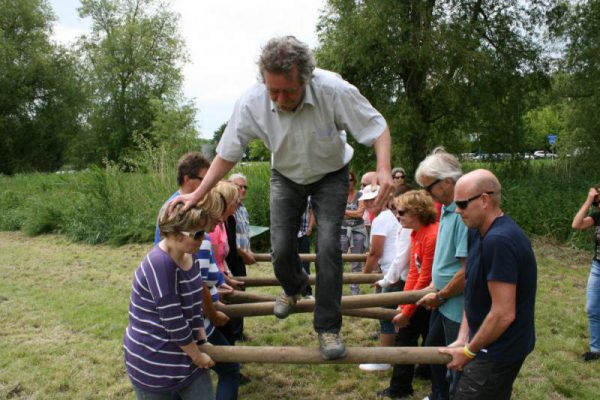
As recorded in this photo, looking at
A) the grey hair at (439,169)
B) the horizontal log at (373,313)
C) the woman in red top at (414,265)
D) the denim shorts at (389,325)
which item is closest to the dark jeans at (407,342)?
the woman in red top at (414,265)

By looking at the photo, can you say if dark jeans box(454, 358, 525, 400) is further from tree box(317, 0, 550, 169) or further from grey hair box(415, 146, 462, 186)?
tree box(317, 0, 550, 169)

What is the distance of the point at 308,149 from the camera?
112 inches

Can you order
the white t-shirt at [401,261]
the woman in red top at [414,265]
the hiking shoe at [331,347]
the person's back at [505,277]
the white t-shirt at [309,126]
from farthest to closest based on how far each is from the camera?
1. the white t-shirt at [401,261]
2. the woman in red top at [414,265]
3. the hiking shoe at [331,347]
4. the white t-shirt at [309,126]
5. the person's back at [505,277]

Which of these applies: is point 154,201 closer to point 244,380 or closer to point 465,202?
point 244,380

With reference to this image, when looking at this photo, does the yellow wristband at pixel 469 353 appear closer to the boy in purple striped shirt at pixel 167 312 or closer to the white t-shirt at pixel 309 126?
the white t-shirt at pixel 309 126

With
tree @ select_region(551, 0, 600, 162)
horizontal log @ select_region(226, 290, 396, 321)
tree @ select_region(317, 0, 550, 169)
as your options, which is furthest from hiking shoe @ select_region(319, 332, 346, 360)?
tree @ select_region(551, 0, 600, 162)

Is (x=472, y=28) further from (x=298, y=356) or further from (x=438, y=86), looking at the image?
(x=298, y=356)

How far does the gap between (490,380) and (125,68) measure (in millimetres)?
38124

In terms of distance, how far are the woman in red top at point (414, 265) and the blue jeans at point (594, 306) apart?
2.01m

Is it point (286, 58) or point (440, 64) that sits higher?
point (440, 64)

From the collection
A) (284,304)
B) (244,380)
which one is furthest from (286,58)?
(244,380)

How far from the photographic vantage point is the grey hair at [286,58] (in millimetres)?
2525

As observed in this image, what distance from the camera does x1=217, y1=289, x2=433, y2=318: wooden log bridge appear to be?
11.8ft

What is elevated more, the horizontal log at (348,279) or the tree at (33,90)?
the tree at (33,90)
